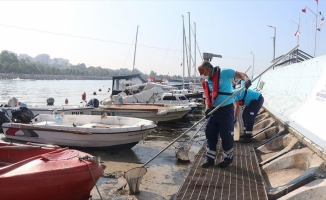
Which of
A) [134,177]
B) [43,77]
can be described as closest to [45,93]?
[134,177]

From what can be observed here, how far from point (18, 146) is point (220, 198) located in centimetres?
413

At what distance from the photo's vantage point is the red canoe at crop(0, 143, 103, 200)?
4.31m

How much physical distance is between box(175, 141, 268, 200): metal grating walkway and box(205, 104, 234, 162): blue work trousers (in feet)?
1.21

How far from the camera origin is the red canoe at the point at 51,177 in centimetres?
431

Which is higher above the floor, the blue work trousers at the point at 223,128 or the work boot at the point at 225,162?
the blue work trousers at the point at 223,128

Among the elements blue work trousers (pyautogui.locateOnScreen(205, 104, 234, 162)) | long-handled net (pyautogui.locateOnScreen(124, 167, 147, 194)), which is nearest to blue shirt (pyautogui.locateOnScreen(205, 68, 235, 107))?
blue work trousers (pyautogui.locateOnScreen(205, 104, 234, 162))

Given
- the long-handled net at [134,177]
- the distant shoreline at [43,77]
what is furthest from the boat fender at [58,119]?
the distant shoreline at [43,77]

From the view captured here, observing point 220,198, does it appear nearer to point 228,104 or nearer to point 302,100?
point 228,104

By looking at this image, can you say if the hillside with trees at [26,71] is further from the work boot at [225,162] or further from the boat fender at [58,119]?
the work boot at [225,162]

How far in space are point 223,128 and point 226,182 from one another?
3.11 ft

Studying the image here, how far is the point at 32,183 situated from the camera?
4.38 metres

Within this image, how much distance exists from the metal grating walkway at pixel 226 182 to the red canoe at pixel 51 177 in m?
1.78

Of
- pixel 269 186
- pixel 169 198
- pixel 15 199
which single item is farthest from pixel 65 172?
pixel 269 186

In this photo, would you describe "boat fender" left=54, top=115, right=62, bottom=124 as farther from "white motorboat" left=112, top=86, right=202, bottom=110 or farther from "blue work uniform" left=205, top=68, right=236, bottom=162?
"white motorboat" left=112, top=86, right=202, bottom=110
